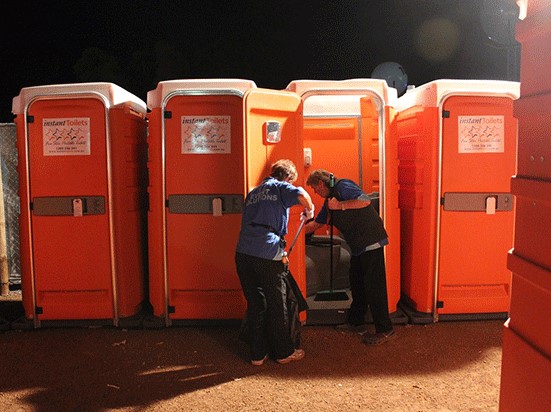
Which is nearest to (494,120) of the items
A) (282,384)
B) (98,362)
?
(282,384)

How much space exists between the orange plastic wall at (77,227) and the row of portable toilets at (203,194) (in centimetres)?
1

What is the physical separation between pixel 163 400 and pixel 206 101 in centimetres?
274

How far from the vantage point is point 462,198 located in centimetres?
504

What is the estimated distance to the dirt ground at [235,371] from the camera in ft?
12.0

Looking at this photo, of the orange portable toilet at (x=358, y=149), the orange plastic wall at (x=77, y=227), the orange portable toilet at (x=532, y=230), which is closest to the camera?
the orange portable toilet at (x=532, y=230)

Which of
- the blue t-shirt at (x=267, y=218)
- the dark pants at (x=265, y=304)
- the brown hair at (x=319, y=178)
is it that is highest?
the brown hair at (x=319, y=178)

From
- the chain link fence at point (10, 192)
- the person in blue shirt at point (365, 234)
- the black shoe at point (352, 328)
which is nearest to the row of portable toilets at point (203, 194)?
the black shoe at point (352, 328)

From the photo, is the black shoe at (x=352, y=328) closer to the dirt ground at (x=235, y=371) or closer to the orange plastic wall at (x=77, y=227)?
the dirt ground at (x=235, y=371)

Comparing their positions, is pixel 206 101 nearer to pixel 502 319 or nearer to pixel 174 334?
pixel 174 334

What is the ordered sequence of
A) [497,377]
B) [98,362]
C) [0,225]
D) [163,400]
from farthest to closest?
[0,225] → [98,362] → [497,377] → [163,400]

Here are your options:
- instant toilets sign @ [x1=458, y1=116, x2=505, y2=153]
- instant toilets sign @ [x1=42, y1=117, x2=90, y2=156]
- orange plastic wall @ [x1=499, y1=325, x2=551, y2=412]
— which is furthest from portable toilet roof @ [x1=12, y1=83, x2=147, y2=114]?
orange plastic wall @ [x1=499, y1=325, x2=551, y2=412]

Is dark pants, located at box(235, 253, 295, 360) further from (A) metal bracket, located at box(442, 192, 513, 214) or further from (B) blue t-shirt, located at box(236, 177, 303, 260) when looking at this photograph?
(A) metal bracket, located at box(442, 192, 513, 214)

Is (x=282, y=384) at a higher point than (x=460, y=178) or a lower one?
lower

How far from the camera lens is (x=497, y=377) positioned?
402 centimetres
